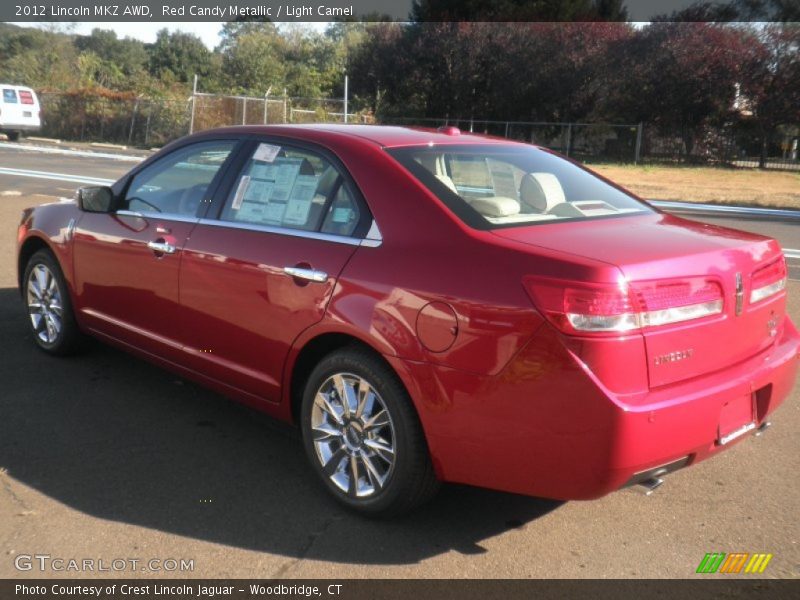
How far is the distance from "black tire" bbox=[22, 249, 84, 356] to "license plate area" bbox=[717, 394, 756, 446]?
396cm

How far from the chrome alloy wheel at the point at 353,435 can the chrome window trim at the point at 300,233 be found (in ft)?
1.85

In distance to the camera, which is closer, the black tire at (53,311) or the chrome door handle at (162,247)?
the chrome door handle at (162,247)

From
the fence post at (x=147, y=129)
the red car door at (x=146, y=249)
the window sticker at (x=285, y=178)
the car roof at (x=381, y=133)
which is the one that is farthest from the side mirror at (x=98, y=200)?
the fence post at (x=147, y=129)

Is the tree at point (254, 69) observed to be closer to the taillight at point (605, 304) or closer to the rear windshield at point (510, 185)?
the rear windshield at point (510, 185)

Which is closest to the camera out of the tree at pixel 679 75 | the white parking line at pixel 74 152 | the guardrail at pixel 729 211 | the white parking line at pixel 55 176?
the guardrail at pixel 729 211

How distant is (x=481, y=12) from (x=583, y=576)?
152ft

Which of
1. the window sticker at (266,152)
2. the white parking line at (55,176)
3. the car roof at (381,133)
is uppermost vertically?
the car roof at (381,133)

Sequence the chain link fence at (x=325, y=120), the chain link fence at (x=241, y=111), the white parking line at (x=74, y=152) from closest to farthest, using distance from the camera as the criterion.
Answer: the white parking line at (x=74, y=152), the chain link fence at (x=241, y=111), the chain link fence at (x=325, y=120)

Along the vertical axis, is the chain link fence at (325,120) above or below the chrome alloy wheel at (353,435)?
above

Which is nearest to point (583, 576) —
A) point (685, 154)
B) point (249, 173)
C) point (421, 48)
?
point (249, 173)

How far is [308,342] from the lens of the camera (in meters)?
3.77

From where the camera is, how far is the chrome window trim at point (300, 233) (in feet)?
11.8

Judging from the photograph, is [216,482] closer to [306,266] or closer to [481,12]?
[306,266]
